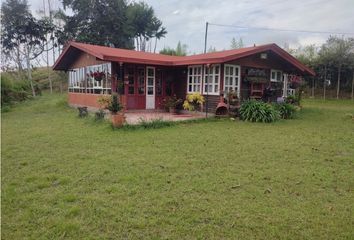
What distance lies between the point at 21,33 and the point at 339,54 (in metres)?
26.2

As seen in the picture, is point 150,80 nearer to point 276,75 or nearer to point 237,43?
point 276,75

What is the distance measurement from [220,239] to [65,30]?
98.6ft

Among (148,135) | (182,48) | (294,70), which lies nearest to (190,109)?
(148,135)

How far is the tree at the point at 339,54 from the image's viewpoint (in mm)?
21984

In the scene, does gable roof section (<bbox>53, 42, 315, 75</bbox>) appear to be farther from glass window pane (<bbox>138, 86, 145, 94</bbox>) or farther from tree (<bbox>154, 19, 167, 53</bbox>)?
tree (<bbox>154, 19, 167, 53</bbox>)

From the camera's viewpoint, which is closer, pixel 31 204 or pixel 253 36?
pixel 31 204

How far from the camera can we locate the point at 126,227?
283 cm

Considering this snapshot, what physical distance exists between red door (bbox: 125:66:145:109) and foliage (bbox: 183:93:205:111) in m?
1.96

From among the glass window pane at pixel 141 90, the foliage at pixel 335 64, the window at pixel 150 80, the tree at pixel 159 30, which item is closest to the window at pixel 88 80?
the glass window pane at pixel 141 90

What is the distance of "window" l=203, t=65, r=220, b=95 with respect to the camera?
37.6 feet

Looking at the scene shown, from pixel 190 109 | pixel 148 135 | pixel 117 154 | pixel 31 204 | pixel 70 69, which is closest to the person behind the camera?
pixel 31 204

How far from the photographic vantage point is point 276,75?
44.7 feet

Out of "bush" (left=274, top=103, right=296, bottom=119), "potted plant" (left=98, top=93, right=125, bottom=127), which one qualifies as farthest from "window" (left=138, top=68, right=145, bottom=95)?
"bush" (left=274, top=103, right=296, bottom=119)

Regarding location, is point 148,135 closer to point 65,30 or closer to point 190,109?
point 190,109
